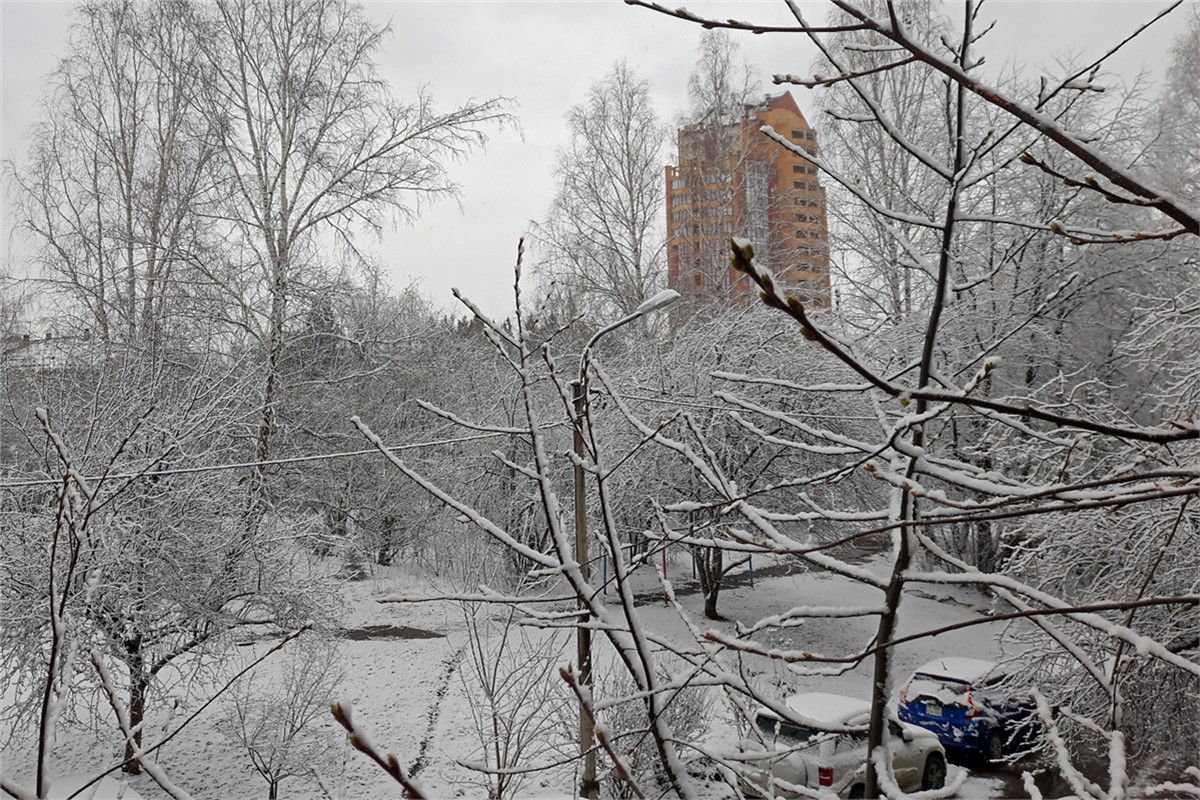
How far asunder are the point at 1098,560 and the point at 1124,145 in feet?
30.2

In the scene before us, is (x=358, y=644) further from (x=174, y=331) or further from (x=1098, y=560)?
(x=1098, y=560)

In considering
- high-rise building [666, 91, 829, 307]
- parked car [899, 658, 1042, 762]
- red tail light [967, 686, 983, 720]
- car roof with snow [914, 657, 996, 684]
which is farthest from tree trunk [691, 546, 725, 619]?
high-rise building [666, 91, 829, 307]

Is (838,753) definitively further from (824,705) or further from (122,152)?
(122,152)

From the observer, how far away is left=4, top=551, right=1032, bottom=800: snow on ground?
739 cm

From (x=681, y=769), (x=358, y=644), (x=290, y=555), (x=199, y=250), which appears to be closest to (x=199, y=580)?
(x=290, y=555)

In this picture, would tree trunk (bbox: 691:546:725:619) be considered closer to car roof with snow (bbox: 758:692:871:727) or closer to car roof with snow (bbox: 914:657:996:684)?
car roof with snow (bbox: 914:657:996:684)

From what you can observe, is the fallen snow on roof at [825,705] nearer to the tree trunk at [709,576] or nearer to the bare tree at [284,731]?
the bare tree at [284,731]

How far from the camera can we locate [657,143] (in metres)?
18.2

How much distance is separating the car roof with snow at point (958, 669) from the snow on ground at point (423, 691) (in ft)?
3.07

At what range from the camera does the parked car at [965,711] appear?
8.15m

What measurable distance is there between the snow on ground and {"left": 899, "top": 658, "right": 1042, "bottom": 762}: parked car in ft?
1.17

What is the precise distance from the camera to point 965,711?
8.21 m

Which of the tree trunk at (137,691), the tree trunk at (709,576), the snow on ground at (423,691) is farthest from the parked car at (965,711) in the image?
the tree trunk at (137,691)

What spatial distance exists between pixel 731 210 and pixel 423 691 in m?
13.4
